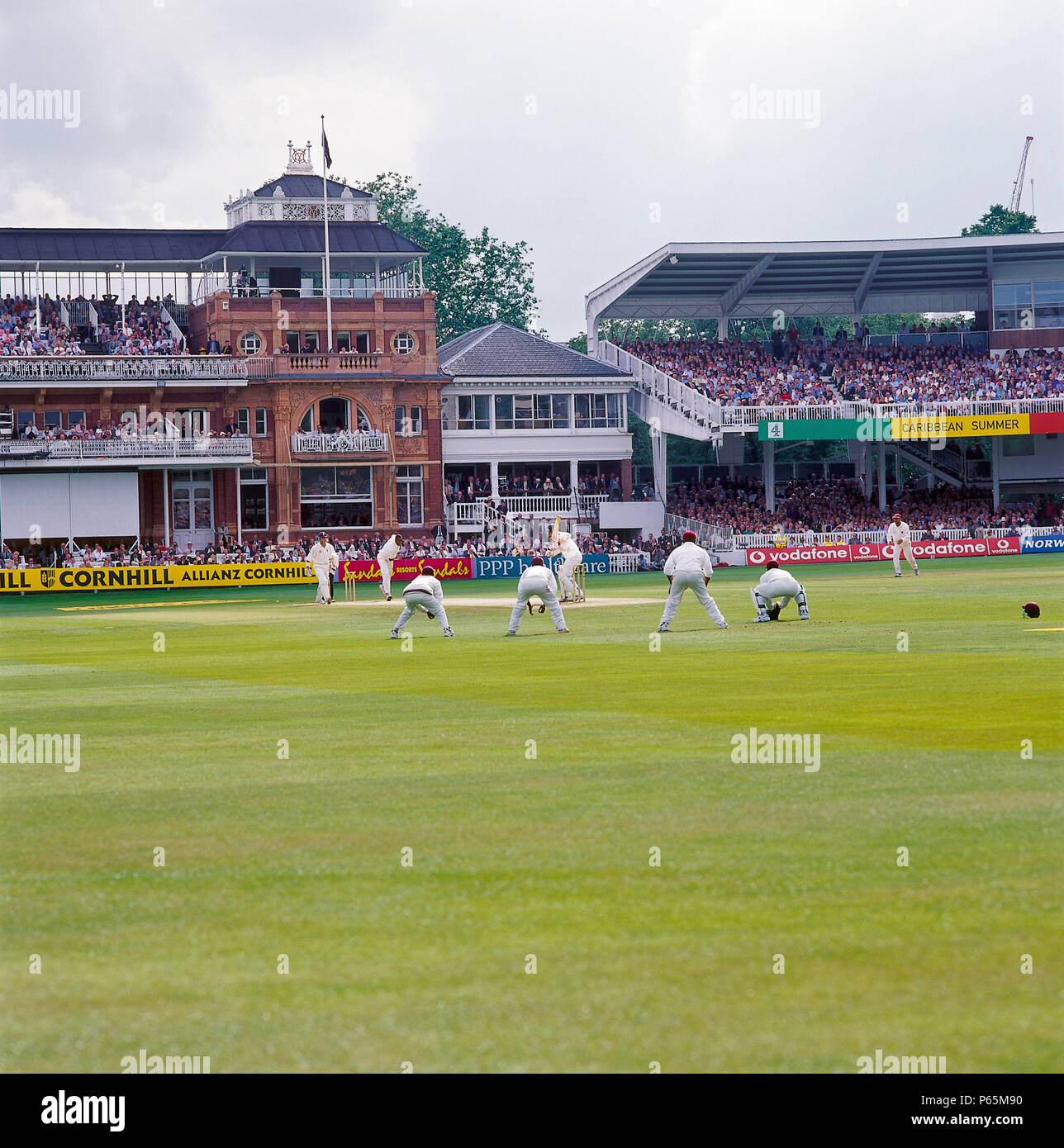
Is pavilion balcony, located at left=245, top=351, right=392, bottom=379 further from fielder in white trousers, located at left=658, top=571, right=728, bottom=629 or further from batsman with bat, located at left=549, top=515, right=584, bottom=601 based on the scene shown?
fielder in white trousers, located at left=658, top=571, right=728, bottom=629

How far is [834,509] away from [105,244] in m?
36.5

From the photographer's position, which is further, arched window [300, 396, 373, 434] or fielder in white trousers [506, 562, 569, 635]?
arched window [300, 396, 373, 434]

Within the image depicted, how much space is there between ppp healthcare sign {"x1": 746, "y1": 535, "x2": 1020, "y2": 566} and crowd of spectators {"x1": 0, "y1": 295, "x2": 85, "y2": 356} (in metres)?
31.5

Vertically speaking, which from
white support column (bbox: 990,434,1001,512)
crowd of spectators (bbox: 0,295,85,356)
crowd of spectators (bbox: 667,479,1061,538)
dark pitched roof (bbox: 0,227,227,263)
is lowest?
crowd of spectators (bbox: 667,479,1061,538)

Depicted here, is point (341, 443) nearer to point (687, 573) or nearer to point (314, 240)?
point (314, 240)

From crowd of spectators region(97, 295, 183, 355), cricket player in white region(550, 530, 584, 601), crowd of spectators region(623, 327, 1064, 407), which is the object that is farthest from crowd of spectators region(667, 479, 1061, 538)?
cricket player in white region(550, 530, 584, 601)

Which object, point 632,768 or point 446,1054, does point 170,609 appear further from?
point 446,1054

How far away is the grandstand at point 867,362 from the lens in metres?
78.8

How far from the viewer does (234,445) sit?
73375 millimetres

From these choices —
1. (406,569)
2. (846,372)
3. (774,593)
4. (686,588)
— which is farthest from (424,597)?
(846,372)

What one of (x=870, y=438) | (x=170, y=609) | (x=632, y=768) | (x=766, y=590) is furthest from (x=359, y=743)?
(x=870, y=438)

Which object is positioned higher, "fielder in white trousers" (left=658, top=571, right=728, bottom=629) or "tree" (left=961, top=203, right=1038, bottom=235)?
"tree" (left=961, top=203, right=1038, bottom=235)

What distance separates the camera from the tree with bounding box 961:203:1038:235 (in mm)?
119500

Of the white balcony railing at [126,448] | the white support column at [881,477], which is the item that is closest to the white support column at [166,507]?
the white balcony railing at [126,448]
